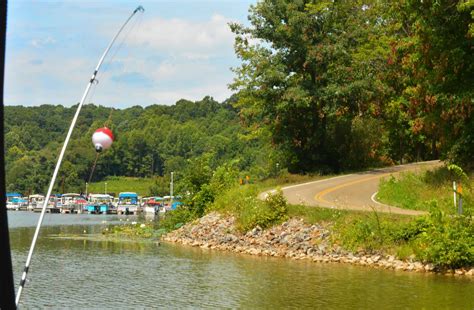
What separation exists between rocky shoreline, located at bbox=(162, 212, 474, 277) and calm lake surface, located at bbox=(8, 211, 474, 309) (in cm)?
78

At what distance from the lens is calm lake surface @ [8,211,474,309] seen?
18.7 m

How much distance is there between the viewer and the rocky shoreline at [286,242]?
83.1 ft

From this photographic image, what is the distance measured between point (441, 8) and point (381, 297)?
14108mm

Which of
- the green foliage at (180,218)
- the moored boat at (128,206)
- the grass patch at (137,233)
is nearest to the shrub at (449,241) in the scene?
the green foliage at (180,218)

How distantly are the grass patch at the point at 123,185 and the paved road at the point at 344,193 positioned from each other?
113 m

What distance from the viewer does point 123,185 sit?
155250mm

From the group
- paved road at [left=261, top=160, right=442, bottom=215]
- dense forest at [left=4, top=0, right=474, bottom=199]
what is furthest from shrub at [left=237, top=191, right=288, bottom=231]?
dense forest at [left=4, top=0, right=474, bottom=199]

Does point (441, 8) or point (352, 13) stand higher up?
point (352, 13)

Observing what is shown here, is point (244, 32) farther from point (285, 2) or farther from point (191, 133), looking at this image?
point (191, 133)

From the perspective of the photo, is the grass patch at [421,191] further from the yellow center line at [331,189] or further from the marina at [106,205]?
the marina at [106,205]

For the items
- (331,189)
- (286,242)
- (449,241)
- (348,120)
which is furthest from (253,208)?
(348,120)

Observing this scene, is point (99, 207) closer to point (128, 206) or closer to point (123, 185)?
point (128, 206)

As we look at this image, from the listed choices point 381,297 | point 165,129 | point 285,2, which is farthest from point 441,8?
point 165,129

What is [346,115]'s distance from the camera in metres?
47.0
